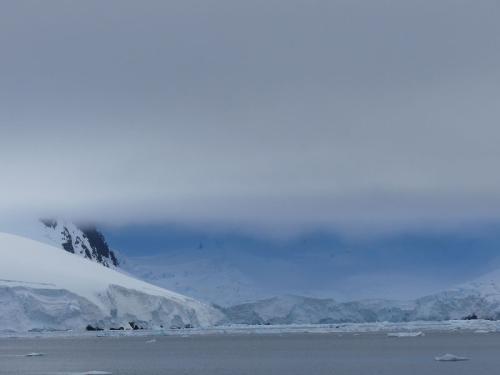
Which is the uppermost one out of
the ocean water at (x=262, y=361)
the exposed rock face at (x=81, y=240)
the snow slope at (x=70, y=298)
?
the exposed rock face at (x=81, y=240)

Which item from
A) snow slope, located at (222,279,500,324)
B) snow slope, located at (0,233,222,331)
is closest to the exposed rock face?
snow slope, located at (0,233,222,331)

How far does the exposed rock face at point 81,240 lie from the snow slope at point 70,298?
29.0 meters

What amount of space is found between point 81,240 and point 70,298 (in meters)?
72.5

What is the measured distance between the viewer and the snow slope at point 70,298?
8188 centimetres

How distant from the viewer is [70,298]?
8550 cm

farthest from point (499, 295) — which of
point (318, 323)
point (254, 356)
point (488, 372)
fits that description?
point (488, 372)

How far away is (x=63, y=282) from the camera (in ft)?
303

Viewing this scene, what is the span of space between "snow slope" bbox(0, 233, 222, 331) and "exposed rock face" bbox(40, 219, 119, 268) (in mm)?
29017

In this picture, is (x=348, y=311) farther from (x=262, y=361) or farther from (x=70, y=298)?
(x=262, y=361)

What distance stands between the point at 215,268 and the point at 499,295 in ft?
287

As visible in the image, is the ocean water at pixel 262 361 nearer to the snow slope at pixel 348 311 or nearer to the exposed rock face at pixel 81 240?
the snow slope at pixel 348 311

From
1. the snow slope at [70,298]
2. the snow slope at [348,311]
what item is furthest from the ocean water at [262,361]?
the snow slope at [348,311]

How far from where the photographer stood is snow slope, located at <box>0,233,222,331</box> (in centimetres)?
8188

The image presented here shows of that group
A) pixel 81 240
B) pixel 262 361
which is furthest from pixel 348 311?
pixel 262 361
